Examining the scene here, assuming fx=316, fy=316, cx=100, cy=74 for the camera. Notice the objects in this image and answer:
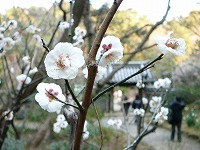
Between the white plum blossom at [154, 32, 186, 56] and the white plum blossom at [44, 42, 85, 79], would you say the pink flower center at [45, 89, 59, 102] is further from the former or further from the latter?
the white plum blossom at [154, 32, 186, 56]

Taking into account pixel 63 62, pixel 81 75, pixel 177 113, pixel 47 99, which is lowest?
pixel 177 113

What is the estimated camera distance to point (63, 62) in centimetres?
77

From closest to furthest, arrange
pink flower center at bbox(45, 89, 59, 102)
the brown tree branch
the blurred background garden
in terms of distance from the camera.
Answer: the brown tree branch → pink flower center at bbox(45, 89, 59, 102) → the blurred background garden

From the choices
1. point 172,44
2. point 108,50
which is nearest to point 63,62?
point 108,50

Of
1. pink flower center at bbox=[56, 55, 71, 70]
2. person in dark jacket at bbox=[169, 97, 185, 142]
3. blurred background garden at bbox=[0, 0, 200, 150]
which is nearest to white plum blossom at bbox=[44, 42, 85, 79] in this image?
pink flower center at bbox=[56, 55, 71, 70]

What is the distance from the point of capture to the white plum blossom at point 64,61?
77 centimetres

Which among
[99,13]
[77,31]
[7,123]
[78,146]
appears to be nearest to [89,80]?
[78,146]

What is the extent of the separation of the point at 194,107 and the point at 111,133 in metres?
4.34

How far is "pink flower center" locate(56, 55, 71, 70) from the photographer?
2.53 ft

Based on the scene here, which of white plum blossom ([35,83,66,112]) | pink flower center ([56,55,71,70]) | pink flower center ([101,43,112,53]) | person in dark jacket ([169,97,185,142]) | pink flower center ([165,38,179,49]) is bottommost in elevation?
person in dark jacket ([169,97,185,142])

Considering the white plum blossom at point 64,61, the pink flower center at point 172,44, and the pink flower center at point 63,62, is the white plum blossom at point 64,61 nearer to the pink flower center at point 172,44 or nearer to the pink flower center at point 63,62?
the pink flower center at point 63,62

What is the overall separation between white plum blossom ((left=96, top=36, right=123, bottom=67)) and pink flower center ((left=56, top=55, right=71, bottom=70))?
0.09 m

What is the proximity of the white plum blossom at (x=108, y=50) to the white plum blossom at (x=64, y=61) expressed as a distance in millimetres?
78

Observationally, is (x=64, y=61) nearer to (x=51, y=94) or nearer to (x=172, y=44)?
(x=51, y=94)
